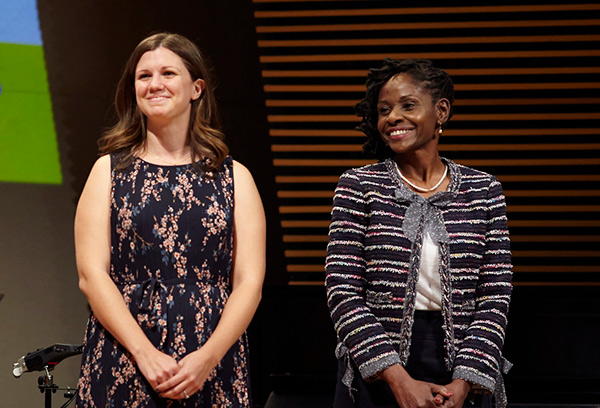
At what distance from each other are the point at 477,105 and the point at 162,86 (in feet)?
8.76

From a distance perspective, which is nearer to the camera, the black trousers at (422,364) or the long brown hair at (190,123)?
the black trousers at (422,364)

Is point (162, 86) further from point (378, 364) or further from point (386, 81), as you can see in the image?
point (378, 364)

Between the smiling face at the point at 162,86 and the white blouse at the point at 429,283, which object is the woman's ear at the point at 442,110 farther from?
the smiling face at the point at 162,86

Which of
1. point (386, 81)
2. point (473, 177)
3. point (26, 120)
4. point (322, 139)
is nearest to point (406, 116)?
point (386, 81)

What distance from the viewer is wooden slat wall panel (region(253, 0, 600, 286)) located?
4359 millimetres

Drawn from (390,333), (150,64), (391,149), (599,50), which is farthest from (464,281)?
(599,50)

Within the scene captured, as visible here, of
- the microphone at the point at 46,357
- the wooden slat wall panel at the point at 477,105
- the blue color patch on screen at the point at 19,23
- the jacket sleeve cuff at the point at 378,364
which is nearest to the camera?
the jacket sleeve cuff at the point at 378,364

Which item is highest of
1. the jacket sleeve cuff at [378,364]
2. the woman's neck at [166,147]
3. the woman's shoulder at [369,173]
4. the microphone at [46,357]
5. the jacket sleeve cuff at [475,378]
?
the woman's neck at [166,147]

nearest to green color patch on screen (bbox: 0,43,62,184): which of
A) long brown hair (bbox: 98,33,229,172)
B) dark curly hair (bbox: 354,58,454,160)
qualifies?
long brown hair (bbox: 98,33,229,172)

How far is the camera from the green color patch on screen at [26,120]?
4230 millimetres

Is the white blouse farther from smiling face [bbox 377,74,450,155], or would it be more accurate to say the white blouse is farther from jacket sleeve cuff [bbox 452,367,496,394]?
smiling face [bbox 377,74,450,155]

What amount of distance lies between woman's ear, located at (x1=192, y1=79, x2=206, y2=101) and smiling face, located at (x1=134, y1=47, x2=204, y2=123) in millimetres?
41

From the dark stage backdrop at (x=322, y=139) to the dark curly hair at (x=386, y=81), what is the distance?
2.16 metres

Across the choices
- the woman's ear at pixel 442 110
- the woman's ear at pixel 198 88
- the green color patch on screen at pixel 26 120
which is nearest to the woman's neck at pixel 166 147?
the woman's ear at pixel 198 88
